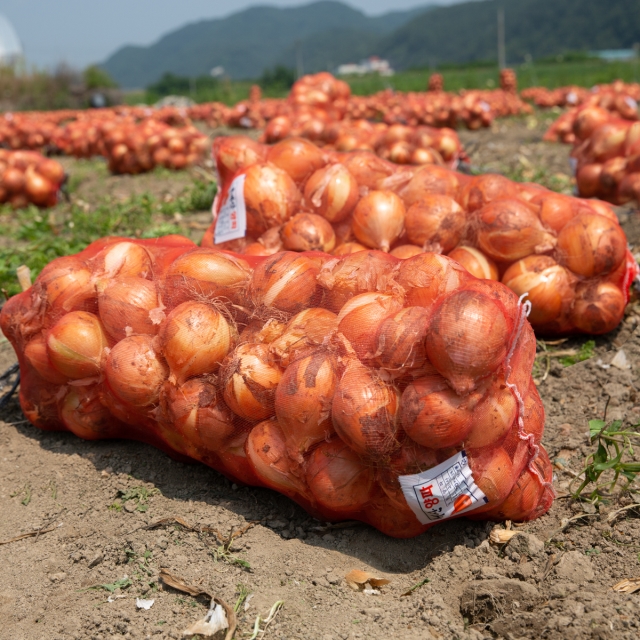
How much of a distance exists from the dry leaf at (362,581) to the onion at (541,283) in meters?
1.55

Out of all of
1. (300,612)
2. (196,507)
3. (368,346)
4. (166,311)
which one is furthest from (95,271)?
(300,612)

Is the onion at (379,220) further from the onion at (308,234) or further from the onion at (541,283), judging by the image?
the onion at (541,283)

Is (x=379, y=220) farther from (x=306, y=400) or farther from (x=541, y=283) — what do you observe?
(x=306, y=400)

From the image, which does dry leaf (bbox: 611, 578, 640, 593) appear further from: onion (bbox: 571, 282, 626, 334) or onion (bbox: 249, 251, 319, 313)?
onion (bbox: 571, 282, 626, 334)

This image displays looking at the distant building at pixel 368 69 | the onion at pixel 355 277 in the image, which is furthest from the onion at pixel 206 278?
the distant building at pixel 368 69

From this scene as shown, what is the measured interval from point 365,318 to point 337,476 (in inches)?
18.5

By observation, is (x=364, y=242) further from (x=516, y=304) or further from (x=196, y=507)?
(x=196, y=507)

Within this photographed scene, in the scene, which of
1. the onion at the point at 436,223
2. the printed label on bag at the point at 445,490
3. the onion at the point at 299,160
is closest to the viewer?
the printed label on bag at the point at 445,490

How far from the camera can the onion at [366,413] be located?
1.70m

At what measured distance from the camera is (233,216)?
309 cm

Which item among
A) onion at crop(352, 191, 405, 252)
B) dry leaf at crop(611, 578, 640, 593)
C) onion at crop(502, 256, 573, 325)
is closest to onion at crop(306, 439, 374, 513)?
dry leaf at crop(611, 578, 640, 593)

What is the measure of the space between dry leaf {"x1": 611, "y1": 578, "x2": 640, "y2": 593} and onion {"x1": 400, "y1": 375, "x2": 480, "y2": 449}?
577 mm

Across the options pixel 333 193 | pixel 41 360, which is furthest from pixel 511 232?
pixel 41 360

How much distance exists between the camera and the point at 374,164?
127 inches
